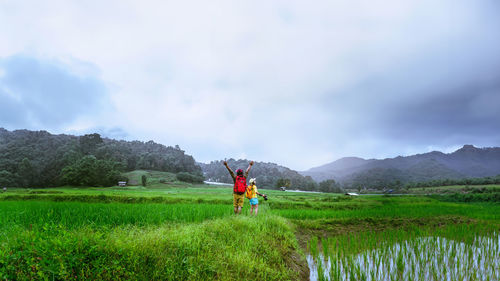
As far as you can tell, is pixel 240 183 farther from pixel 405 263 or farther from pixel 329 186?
Answer: pixel 329 186

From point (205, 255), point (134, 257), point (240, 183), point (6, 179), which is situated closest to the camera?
point (134, 257)

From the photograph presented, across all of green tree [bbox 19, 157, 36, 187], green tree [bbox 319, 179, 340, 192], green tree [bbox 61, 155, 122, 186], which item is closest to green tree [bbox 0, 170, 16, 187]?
green tree [bbox 19, 157, 36, 187]

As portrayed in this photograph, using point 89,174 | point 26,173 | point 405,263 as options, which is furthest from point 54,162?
point 405,263

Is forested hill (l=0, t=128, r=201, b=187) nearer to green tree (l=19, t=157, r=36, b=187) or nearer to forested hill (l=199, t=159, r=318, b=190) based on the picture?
green tree (l=19, t=157, r=36, b=187)

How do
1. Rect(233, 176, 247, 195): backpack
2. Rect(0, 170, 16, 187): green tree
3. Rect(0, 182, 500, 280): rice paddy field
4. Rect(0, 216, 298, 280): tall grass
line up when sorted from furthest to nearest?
Rect(0, 170, 16, 187): green tree, Rect(233, 176, 247, 195): backpack, Rect(0, 182, 500, 280): rice paddy field, Rect(0, 216, 298, 280): tall grass

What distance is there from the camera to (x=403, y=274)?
5.55 m

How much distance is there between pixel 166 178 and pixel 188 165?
16378 millimetres

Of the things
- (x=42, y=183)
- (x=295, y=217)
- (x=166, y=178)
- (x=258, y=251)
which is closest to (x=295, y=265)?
(x=258, y=251)

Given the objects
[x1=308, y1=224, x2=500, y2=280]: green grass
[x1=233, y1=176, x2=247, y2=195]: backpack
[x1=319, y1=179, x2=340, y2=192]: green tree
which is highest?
[x1=233, y1=176, x2=247, y2=195]: backpack

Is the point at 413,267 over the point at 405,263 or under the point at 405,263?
over

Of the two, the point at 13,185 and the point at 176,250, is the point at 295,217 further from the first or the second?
the point at 13,185

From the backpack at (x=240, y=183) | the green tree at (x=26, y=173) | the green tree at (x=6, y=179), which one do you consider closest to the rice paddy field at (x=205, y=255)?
the backpack at (x=240, y=183)

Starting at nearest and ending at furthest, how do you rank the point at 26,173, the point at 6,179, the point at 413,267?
the point at 413,267 < the point at 6,179 < the point at 26,173

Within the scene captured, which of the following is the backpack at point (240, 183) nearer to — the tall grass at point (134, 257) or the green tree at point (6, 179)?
the tall grass at point (134, 257)
